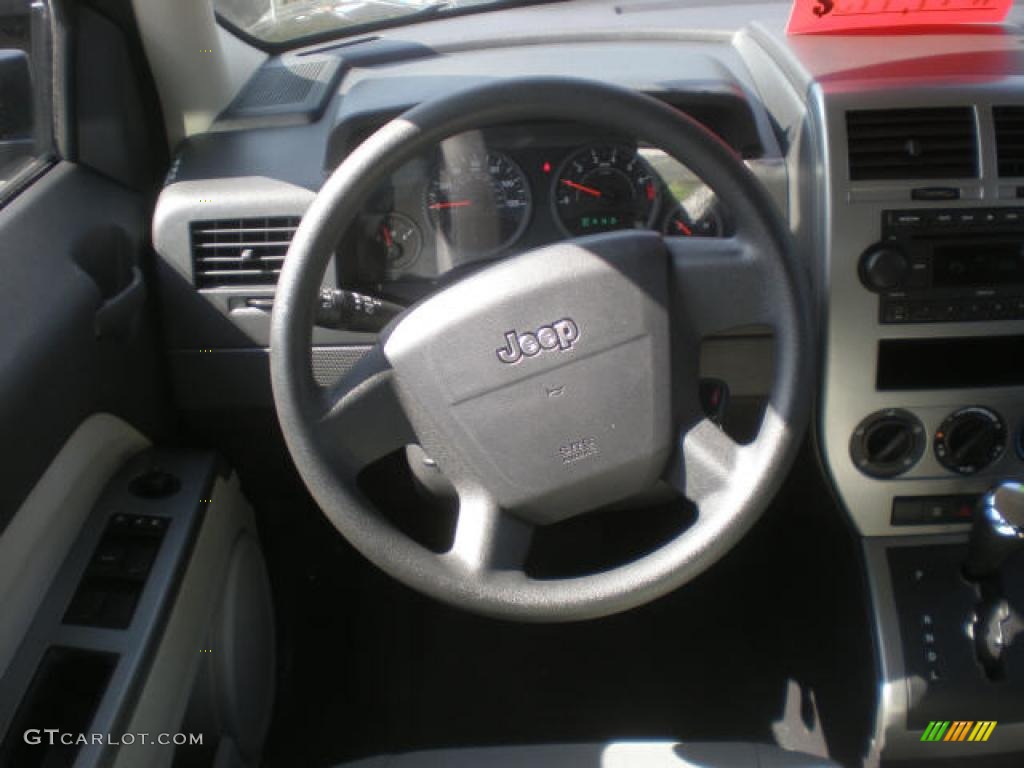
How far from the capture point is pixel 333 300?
132cm

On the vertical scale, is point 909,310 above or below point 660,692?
above

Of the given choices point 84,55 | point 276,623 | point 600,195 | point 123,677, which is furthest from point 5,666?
point 600,195

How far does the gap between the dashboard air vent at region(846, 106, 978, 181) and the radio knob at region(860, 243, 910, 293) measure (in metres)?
0.10

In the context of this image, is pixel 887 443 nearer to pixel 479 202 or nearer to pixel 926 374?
pixel 926 374

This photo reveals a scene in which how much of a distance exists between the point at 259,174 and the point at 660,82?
0.64 meters

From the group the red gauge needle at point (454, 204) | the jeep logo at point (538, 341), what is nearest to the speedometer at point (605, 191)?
the red gauge needle at point (454, 204)

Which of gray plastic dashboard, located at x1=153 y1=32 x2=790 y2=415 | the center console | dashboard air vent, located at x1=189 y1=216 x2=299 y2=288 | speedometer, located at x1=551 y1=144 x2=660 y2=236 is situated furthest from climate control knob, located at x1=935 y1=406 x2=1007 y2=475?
dashboard air vent, located at x1=189 y1=216 x2=299 y2=288

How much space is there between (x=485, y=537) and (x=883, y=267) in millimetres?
674

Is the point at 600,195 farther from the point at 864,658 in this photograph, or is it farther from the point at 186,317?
the point at 864,658

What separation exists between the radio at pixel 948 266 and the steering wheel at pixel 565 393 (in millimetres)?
306

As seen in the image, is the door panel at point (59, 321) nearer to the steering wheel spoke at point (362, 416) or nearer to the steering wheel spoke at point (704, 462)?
the steering wheel spoke at point (362, 416)

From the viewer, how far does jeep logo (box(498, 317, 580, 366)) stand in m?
1.20

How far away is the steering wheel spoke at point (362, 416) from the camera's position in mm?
1193

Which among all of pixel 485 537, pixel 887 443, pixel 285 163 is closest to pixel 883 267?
pixel 887 443
